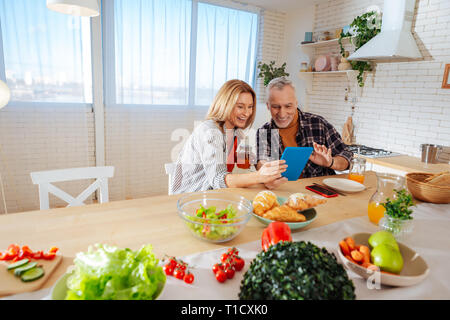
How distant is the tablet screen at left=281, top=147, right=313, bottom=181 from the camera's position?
163cm

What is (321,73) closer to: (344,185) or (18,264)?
(344,185)

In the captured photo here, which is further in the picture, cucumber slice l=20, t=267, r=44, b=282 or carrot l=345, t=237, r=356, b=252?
carrot l=345, t=237, r=356, b=252

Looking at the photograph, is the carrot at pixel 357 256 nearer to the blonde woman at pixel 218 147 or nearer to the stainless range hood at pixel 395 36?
the blonde woman at pixel 218 147

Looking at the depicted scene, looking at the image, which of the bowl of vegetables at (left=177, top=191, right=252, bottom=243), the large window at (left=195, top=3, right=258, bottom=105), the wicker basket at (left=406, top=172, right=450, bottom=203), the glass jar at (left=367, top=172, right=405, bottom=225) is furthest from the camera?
the large window at (left=195, top=3, right=258, bottom=105)

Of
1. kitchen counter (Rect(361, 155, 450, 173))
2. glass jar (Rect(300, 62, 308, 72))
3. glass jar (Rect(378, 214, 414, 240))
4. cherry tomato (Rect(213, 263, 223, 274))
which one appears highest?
glass jar (Rect(300, 62, 308, 72))

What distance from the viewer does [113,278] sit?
62 cm

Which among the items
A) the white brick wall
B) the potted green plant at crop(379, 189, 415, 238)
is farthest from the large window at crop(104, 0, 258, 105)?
the potted green plant at crop(379, 189, 415, 238)

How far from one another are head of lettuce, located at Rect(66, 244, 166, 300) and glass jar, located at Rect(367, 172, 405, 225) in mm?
977

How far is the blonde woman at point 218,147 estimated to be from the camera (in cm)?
171

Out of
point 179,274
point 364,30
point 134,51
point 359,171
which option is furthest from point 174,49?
point 179,274

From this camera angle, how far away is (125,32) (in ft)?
11.8

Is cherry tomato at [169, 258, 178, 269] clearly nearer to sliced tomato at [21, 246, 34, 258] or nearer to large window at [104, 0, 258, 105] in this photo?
sliced tomato at [21, 246, 34, 258]
